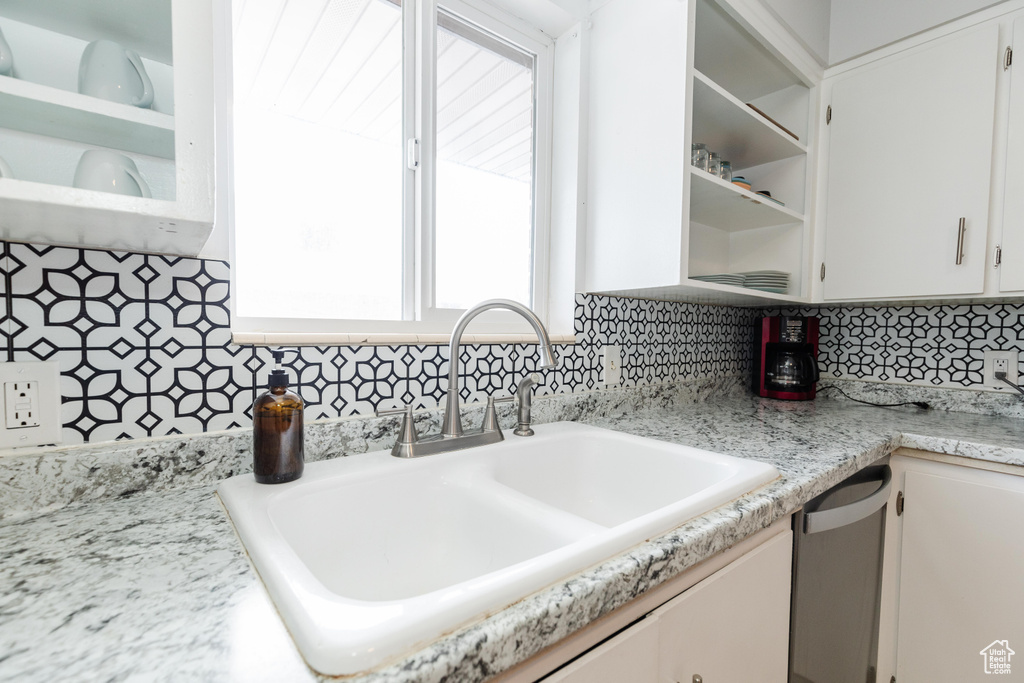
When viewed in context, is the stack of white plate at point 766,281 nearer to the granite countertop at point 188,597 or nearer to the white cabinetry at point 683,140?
the white cabinetry at point 683,140

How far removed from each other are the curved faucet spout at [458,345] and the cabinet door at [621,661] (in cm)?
50

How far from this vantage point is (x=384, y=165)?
1.17 metres

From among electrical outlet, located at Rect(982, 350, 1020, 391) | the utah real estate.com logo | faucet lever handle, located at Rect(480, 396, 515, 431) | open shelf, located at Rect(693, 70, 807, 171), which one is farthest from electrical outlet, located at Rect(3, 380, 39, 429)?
electrical outlet, located at Rect(982, 350, 1020, 391)

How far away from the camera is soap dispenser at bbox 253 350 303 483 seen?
719mm

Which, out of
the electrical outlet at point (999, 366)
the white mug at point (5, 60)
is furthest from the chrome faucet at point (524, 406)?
the electrical outlet at point (999, 366)

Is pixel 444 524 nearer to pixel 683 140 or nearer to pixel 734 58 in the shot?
pixel 683 140

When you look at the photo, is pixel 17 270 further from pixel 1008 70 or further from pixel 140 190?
pixel 1008 70

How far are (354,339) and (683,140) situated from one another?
3.04 ft

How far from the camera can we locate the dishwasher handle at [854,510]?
0.87 m

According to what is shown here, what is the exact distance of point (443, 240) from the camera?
1.27 m

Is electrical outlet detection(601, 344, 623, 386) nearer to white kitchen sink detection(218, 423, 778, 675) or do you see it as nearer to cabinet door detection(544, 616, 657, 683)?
white kitchen sink detection(218, 423, 778, 675)

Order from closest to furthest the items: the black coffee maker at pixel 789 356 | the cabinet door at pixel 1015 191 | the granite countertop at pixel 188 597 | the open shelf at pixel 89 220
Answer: the granite countertop at pixel 188 597 → the open shelf at pixel 89 220 → the cabinet door at pixel 1015 191 → the black coffee maker at pixel 789 356

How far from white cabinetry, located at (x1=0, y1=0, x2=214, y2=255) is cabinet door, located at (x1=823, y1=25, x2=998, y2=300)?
6.16 feet

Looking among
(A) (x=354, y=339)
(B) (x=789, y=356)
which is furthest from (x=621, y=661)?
(B) (x=789, y=356)
